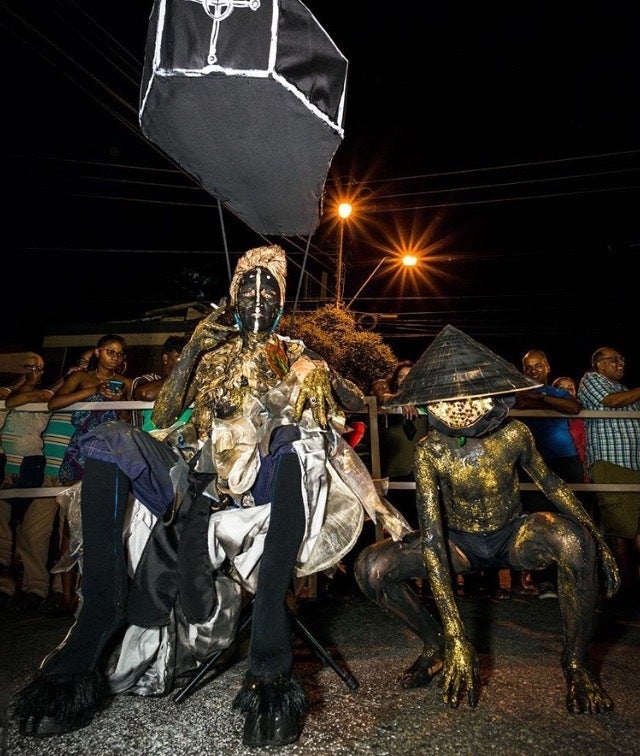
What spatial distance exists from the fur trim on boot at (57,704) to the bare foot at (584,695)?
1812 mm

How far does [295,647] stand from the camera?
118 inches

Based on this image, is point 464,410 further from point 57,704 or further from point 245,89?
point 57,704

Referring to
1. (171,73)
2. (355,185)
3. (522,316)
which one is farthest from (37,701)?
(522,316)

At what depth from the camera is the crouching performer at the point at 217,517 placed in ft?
6.12

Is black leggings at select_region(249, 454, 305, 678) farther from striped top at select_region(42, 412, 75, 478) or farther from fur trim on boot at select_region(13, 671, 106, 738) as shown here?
striped top at select_region(42, 412, 75, 478)

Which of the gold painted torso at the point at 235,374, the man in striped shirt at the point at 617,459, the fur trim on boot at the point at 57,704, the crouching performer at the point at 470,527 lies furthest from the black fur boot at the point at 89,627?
the man in striped shirt at the point at 617,459

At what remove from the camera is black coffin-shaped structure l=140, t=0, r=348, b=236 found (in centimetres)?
226

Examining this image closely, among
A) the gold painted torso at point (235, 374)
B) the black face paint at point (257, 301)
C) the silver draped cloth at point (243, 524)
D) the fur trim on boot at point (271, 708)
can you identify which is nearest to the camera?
the fur trim on boot at point (271, 708)

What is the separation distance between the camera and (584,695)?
2016 mm

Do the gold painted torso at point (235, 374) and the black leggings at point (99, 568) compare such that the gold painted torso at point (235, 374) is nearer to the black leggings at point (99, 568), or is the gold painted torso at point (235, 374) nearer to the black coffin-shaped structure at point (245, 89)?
the black leggings at point (99, 568)

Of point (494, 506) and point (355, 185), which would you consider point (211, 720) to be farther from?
point (355, 185)

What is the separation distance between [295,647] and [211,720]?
3.67 ft

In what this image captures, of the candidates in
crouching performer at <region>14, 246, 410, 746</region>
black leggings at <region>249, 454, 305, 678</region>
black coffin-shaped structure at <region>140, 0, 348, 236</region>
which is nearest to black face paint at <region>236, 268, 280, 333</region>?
crouching performer at <region>14, 246, 410, 746</region>

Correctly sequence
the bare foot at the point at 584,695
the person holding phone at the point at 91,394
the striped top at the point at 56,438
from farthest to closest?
the striped top at the point at 56,438 < the person holding phone at the point at 91,394 < the bare foot at the point at 584,695
